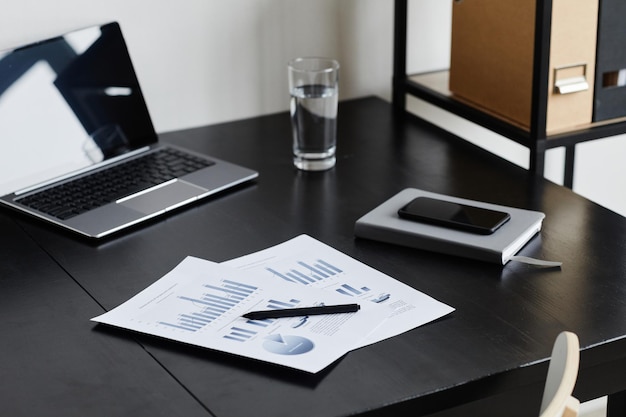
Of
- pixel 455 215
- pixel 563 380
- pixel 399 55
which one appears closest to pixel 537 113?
pixel 455 215

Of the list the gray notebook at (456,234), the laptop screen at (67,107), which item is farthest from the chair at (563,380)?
the laptop screen at (67,107)

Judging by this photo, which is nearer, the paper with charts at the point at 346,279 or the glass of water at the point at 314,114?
the paper with charts at the point at 346,279

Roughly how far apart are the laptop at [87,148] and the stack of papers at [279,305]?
22 cm

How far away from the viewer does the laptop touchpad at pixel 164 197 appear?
1329 mm

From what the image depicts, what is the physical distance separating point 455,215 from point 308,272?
0.74 feet

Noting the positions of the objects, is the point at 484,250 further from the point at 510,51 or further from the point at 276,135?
the point at 276,135

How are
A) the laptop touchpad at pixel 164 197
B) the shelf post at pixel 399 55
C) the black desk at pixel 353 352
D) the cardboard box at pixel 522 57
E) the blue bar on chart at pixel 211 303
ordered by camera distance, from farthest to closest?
the shelf post at pixel 399 55 < the cardboard box at pixel 522 57 < the laptop touchpad at pixel 164 197 < the blue bar on chart at pixel 211 303 < the black desk at pixel 353 352

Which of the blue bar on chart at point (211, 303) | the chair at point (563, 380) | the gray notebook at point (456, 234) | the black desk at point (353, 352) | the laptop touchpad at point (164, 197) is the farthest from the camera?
the laptop touchpad at point (164, 197)

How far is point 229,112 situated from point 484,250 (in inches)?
29.7

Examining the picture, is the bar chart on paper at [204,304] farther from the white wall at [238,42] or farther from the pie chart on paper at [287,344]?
the white wall at [238,42]

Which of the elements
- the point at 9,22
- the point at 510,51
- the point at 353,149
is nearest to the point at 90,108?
the point at 9,22

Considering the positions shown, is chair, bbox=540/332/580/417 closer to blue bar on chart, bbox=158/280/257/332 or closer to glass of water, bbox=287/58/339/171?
Answer: blue bar on chart, bbox=158/280/257/332

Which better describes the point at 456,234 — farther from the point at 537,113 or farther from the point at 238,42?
the point at 238,42

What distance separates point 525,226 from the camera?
3.93ft
